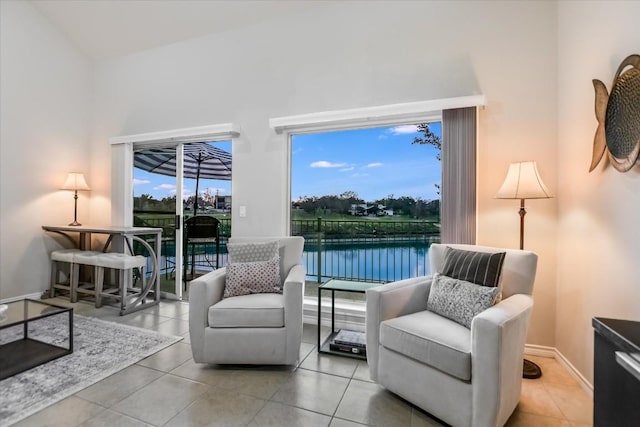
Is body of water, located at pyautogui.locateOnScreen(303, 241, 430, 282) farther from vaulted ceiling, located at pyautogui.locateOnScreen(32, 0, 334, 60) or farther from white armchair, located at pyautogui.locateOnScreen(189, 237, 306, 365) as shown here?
vaulted ceiling, located at pyautogui.locateOnScreen(32, 0, 334, 60)

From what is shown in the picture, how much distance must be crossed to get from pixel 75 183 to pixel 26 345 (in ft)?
7.44

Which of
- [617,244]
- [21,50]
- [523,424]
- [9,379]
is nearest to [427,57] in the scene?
[617,244]

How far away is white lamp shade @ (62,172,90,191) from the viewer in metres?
4.00

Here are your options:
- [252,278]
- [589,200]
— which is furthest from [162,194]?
[589,200]

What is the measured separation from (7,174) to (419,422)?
4.89 m

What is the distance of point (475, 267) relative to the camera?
195cm

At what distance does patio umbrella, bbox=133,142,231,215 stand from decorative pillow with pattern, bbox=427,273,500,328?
10.3 feet

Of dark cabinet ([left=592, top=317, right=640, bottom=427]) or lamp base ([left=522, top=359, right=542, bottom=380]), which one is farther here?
lamp base ([left=522, top=359, right=542, bottom=380])

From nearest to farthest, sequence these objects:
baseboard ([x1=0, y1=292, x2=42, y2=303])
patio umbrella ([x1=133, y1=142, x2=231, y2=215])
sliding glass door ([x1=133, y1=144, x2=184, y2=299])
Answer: baseboard ([x1=0, y1=292, x2=42, y2=303]) < sliding glass door ([x1=133, y1=144, x2=184, y2=299]) < patio umbrella ([x1=133, y1=142, x2=231, y2=215])

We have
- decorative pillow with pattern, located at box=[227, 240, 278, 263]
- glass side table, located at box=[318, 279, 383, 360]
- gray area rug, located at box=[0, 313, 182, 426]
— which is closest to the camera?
gray area rug, located at box=[0, 313, 182, 426]

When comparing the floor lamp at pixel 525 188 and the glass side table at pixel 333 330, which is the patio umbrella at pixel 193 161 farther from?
the floor lamp at pixel 525 188

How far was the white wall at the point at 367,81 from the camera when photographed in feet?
8.19

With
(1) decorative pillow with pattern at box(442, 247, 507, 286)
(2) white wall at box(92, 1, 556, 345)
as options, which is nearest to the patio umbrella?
(2) white wall at box(92, 1, 556, 345)

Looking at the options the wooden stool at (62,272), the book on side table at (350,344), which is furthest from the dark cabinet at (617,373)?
the wooden stool at (62,272)
